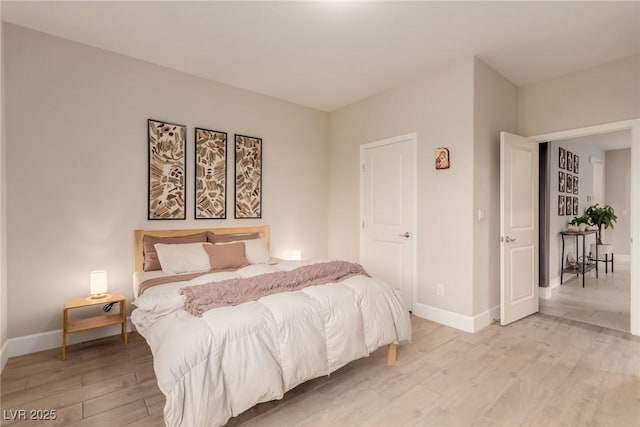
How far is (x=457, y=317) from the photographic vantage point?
3311mm

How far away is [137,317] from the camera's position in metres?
2.01

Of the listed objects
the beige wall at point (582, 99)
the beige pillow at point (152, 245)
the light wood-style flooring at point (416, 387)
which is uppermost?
the beige wall at point (582, 99)

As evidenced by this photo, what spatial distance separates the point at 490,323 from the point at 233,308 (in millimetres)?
2889

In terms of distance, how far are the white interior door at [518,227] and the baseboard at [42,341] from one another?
411 cm

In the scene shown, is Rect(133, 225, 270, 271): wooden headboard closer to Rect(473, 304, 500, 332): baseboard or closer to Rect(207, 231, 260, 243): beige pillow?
Rect(207, 231, 260, 243): beige pillow

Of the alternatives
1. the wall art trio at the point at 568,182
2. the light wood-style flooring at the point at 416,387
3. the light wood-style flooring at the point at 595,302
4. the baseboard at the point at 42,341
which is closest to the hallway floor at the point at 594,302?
the light wood-style flooring at the point at 595,302

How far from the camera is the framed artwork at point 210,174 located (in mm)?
3611

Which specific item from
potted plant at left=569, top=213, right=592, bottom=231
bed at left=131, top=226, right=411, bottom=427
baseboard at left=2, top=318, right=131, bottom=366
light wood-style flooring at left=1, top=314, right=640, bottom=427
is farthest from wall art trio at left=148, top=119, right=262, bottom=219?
potted plant at left=569, top=213, right=592, bottom=231

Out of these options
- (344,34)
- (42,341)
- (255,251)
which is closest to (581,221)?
(344,34)

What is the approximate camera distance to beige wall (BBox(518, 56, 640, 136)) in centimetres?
312

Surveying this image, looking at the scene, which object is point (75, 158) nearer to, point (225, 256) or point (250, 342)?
point (225, 256)

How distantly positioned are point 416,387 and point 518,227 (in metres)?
2.31

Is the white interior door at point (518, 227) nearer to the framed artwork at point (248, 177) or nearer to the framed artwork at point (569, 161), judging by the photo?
the framed artwork at point (569, 161)

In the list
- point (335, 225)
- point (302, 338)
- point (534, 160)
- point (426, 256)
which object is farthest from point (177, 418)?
point (534, 160)
